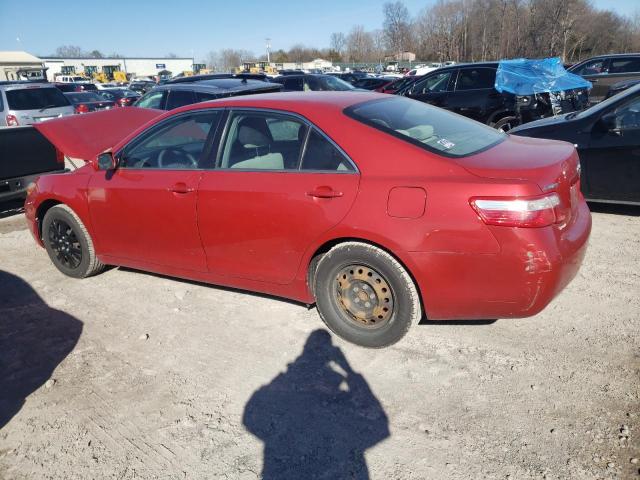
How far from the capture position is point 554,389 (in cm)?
288

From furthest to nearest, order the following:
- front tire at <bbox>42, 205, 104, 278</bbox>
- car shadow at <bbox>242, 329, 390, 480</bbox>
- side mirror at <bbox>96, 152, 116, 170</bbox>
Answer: front tire at <bbox>42, 205, 104, 278</bbox> → side mirror at <bbox>96, 152, 116, 170</bbox> → car shadow at <bbox>242, 329, 390, 480</bbox>

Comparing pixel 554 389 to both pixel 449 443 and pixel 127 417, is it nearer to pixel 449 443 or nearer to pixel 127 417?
pixel 449 443

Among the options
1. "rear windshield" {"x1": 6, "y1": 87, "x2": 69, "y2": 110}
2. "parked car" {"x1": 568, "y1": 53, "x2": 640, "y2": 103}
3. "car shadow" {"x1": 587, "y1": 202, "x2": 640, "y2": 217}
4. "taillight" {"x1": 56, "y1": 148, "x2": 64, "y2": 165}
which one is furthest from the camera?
"parked car" {"x1": 568, "y1": 53, "x2": 640, "y2": 103}

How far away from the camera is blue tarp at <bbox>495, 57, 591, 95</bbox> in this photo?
9.02m

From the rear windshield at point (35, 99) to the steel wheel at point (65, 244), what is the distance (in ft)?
29.3

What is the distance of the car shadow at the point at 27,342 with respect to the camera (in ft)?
10.6

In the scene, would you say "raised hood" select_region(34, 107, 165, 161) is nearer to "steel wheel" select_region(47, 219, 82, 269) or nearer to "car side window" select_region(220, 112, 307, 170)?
"steel wheel" select_region(47, 219, 82, 269)

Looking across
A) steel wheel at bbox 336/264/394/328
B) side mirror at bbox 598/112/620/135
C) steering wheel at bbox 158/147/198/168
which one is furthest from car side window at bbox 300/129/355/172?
side mirror at bbox 598/112/620/135

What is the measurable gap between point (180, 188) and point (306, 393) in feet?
6.05

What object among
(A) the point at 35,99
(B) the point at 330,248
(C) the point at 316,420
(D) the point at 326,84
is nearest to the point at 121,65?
(A) the point at 35,99

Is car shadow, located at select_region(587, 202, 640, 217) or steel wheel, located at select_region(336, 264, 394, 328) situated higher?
steel wheel, located at select_region(336, 264, 394, 328)

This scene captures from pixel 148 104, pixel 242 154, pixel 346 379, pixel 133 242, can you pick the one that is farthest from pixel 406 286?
pixel 148 104

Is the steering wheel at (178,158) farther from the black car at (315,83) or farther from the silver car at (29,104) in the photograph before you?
the black car at (315,83)

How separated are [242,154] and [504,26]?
6146cm
